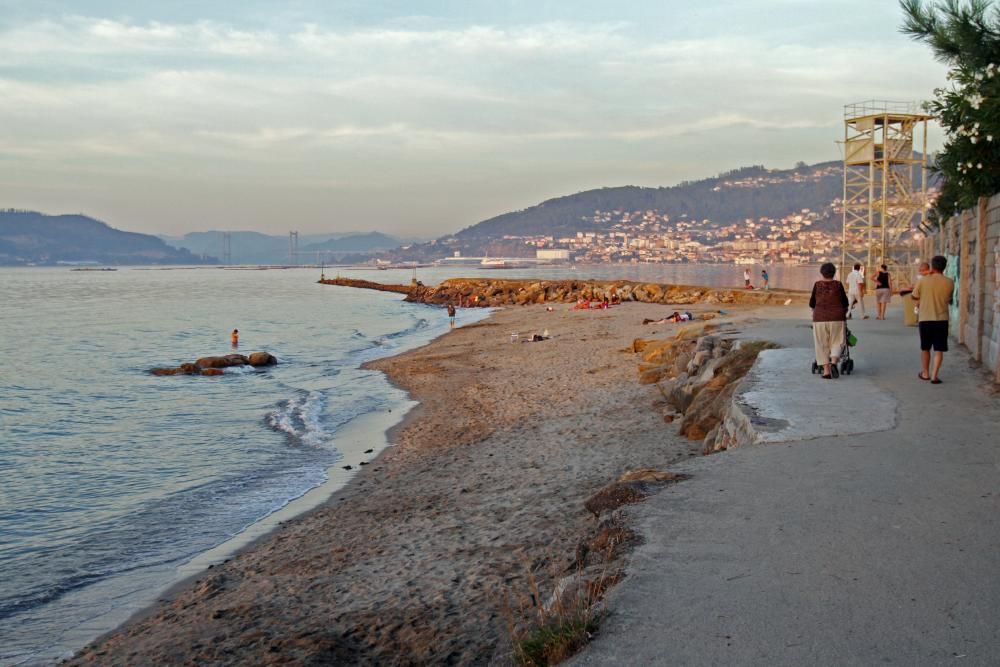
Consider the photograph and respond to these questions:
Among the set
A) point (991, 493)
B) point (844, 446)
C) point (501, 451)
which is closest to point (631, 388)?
point (501, 451)

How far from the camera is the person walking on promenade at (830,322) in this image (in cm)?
1041

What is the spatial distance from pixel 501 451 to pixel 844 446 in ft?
18.1

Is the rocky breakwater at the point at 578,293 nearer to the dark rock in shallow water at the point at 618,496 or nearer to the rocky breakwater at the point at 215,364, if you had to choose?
the rocky breakwater at the point at 215,364

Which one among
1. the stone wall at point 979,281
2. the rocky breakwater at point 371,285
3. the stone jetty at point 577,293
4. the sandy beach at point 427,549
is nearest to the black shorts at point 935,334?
the stone wall at point 979,281

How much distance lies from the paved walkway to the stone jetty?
32.8 metres

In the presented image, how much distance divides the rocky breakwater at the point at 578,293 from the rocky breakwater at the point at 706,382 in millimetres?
23117

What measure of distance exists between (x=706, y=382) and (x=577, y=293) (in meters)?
46.9

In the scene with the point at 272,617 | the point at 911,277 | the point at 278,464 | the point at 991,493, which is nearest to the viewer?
the point at 991,493

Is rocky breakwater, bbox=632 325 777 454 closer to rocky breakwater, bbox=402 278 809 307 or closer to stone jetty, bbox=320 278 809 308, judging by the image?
stone jetty, bbox=320 278 809 308

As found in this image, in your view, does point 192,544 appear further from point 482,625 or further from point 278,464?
point 482,625

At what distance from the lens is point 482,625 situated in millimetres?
5340

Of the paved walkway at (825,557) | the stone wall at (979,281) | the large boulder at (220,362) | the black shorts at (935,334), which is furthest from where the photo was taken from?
the large boulder at (220,362)

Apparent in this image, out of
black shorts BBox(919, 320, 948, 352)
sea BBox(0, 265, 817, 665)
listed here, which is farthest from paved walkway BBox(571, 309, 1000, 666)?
sea BBox(0, 265, 817, 665)

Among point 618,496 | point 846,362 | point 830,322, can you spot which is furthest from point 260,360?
point 618,496
